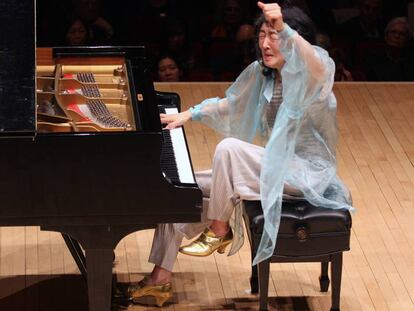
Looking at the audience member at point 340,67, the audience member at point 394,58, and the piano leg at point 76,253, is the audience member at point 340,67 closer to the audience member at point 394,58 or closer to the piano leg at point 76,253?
the audience member at point 394,58

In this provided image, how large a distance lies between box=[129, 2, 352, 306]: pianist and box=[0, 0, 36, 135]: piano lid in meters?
0.83

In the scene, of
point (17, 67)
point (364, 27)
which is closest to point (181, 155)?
point (17, 67)

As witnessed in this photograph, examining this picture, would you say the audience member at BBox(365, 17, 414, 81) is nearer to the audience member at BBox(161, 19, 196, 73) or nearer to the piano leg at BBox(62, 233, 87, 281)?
the audience member at BBox(161, 19, 196, 73)

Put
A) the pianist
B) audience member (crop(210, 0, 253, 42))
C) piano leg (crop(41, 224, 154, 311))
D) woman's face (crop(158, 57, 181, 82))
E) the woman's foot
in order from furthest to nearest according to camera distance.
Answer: audience member (crop(210, 0, 253, 42))
woman's face (crop(158, 57, 181, 82))
the woman's foot
the pianist
piano leg (crop(41, 224, 154, 311))

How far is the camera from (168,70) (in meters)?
7.35

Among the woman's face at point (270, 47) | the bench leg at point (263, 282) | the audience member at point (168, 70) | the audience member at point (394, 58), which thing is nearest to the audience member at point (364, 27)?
the audience member at point (394, 58)

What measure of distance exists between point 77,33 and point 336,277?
3.43 meters

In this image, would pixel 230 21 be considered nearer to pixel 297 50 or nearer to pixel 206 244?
pixel 206 244

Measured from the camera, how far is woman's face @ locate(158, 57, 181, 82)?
7348 millimetres

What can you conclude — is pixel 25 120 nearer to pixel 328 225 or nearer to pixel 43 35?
pixel 328 225

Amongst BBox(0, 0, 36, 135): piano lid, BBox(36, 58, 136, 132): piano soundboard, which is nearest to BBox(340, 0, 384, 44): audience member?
BBox(36, 58, 136, 132): piano soundboard

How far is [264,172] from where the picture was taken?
450cm

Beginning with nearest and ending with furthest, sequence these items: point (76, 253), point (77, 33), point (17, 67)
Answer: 1. point (17, 67)
2. point (76, 253)
3. point (77, 33)

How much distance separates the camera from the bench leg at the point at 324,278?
4984 millimetres
